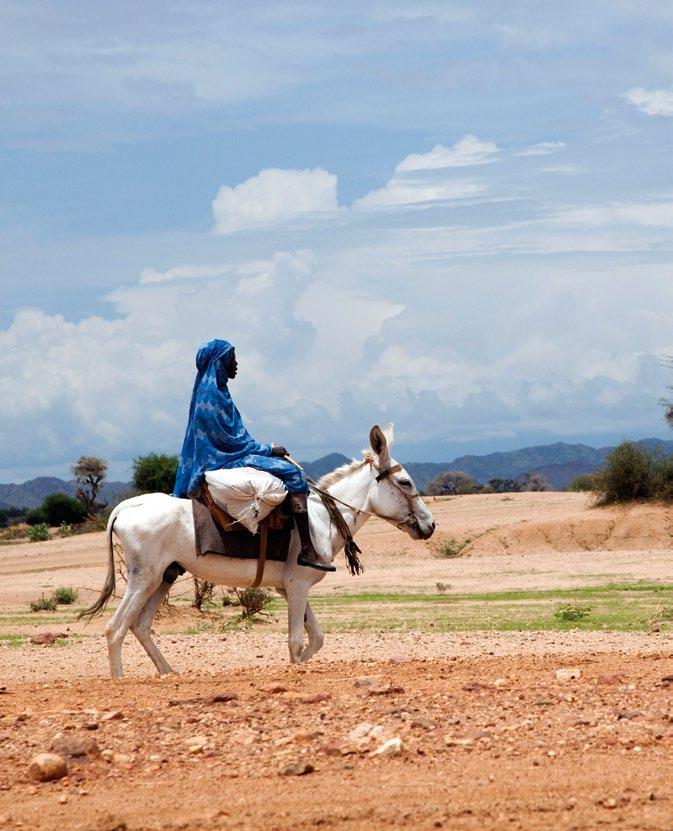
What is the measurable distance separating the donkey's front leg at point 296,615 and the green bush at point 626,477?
110 feet

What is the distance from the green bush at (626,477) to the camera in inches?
1804

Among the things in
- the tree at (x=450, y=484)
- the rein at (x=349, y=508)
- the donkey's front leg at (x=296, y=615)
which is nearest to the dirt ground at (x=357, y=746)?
the donkey's front leg at (x=296, y=615)

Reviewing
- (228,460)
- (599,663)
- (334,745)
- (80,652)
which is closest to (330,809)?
(334,745)

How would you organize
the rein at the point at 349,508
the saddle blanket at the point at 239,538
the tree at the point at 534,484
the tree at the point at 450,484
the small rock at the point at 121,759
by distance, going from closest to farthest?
the small rock at the point at 121,759
the saddle blanket at the point at 239,538
the rein at the point at 349,508
the tree at the point at 450,484
the tree at the point at 534,484

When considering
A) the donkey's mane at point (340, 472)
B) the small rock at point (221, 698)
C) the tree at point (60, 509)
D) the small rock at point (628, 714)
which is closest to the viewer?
the small rock at point (628, 714)

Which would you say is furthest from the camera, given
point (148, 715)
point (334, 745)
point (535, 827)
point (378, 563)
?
point (378, 563)

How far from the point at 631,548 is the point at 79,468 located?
149 feet

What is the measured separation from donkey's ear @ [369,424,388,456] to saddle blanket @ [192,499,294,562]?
1326 millimetres

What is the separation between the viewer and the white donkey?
1323cm

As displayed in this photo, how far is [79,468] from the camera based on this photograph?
3155 inches

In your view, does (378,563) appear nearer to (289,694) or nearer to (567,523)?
(567,523)

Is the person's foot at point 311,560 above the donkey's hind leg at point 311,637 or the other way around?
above

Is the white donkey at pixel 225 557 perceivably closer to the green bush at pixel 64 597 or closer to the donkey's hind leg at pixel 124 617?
the donkey's hind leg at pixel 124 617

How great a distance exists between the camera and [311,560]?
44.7 feet
